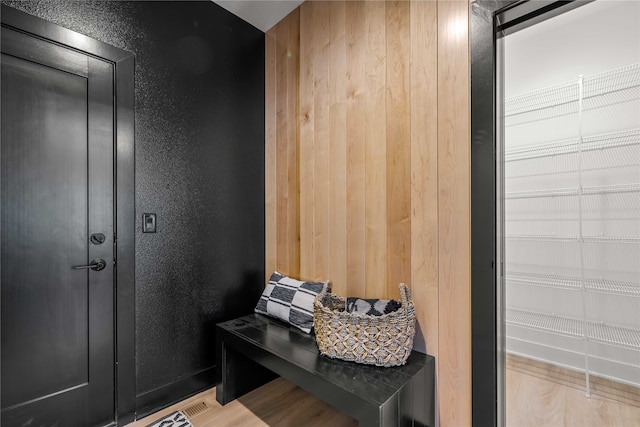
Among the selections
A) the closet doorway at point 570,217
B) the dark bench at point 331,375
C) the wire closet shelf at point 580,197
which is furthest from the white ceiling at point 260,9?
the dark bench at point 331,375

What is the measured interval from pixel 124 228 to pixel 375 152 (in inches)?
60.1

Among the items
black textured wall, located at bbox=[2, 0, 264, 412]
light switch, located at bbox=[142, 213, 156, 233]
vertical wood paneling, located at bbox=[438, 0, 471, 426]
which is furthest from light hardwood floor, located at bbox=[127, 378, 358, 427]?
light switch, located at bbox=[142, 213, 156, 233]

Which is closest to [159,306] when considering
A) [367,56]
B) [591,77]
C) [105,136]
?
[105,136]

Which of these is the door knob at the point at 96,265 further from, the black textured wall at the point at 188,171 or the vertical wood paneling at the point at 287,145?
the vertical wood paneling at the point at 287,145

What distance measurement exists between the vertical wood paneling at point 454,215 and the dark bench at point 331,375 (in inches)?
4.3

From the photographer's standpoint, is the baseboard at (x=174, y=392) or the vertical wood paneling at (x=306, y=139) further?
the vertical wood paneling at (x=306, y=139)

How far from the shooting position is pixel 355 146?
1942 mm

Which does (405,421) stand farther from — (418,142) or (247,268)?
(247,268)

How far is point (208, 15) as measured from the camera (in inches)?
87.3

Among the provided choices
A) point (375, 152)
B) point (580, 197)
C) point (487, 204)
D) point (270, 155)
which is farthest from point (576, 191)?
point (270, 155)

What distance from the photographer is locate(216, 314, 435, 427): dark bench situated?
4.26ft

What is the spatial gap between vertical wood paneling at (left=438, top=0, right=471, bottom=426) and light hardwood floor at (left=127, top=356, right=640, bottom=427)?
236 mm

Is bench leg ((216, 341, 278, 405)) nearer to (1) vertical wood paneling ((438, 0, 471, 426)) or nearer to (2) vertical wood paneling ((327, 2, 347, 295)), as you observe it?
(2) vertical wood paneling ((327, 2, 347, 295))

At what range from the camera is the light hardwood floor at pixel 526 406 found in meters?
1.32
